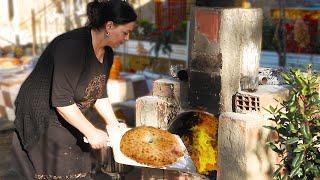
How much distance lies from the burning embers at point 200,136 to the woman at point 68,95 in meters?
1.05

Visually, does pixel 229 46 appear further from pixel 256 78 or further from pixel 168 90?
pixel 168 90

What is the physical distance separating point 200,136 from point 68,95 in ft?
5.00

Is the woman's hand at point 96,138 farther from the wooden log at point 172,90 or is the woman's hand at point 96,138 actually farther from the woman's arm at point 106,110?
the wooden log at point 172,90

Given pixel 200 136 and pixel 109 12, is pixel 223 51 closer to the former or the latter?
pixel 200 136

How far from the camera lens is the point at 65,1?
54.2 feet

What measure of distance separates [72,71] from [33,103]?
15.7 inches

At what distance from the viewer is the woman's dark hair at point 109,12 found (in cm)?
306

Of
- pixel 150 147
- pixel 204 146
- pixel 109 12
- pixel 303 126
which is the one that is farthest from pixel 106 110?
pixel 303 126

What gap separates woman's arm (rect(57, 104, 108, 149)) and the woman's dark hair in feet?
1.87

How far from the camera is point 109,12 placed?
10.1 feet

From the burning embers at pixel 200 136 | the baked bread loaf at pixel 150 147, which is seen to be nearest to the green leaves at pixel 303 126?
the baked bread loaf at pixel 150 147

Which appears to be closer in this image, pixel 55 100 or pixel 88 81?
pixel 55 100

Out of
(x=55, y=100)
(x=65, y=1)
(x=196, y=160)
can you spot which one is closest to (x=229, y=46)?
(x=196, y=160)

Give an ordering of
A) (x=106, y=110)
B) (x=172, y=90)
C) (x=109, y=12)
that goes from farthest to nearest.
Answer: (x=172, y=90) < (x=106, y=110) < (x=109, y=12)
